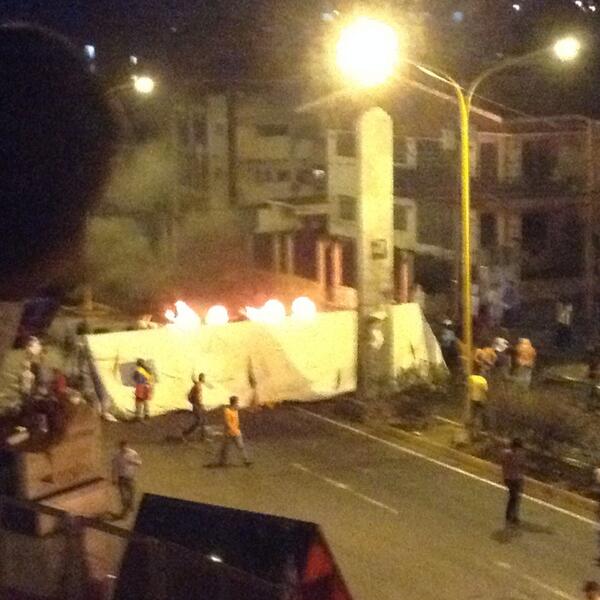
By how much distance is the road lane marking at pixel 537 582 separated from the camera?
13641 mm

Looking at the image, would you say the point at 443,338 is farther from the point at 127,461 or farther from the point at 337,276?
the point at 127,461

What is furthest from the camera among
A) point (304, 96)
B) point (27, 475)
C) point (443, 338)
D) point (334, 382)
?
point (304, 96)

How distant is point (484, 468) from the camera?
18734 millimetres

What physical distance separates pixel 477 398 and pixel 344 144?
57.0 feet

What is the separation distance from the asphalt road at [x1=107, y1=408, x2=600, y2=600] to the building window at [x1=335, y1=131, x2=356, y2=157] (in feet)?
48.7

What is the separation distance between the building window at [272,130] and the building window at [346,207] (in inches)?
232

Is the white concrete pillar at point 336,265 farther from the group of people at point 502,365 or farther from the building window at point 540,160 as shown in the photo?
the group of people at point 502,365

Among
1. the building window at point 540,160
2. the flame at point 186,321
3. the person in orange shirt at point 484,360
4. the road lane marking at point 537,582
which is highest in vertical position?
the building window at point 540,160

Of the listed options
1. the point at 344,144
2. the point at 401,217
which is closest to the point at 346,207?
the point at 344,144

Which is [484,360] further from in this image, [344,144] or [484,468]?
[344,144]

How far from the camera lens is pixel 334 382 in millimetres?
23734

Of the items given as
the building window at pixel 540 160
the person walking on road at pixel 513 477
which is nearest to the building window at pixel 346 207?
the building window at pixel 540 160

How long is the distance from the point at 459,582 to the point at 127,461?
14.6ft

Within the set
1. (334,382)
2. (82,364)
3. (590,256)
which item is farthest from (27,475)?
(590,256)
